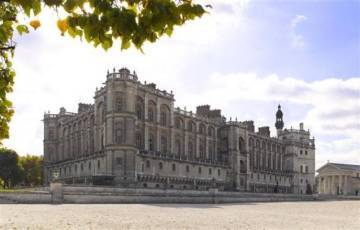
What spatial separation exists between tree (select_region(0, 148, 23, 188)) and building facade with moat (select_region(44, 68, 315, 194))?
684 cm

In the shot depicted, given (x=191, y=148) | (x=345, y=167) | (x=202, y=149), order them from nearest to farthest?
(x=191, y=148)
(x=202, y=149)
(x=345, y=167)

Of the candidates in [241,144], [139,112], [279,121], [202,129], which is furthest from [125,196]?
[279,121]

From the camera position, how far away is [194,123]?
83.7m

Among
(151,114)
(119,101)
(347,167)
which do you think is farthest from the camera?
(347,167)

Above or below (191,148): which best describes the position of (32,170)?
below

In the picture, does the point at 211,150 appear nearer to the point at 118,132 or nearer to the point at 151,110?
the point at 151,110

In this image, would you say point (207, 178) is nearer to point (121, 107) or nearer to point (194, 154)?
point (194, 154)

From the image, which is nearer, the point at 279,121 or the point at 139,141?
the point at 139,141

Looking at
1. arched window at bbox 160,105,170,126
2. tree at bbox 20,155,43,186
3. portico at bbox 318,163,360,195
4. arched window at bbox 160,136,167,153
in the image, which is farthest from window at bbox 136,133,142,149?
portico at bbox 318,163,360,195

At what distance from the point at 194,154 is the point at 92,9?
78382mm

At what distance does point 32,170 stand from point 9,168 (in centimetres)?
1402

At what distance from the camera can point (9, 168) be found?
243 feet

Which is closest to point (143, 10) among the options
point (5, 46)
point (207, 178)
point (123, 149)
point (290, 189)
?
point (5, 46)

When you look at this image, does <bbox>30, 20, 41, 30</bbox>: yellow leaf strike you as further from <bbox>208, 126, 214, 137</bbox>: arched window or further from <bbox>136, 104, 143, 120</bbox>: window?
<bbox>208, 126, 214, 137</bbox>: arched window
